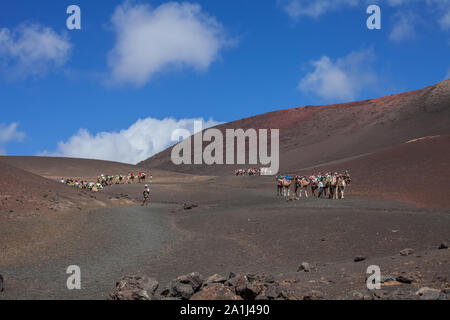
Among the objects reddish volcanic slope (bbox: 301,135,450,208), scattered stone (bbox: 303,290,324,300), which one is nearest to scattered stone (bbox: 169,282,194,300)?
scattered stone (bbox: 303,290,324,300)

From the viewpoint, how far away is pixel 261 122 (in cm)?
13188

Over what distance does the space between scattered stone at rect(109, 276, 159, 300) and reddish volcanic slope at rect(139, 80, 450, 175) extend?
66382mm

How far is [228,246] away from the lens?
18.3 m

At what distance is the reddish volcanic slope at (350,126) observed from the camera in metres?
77.4

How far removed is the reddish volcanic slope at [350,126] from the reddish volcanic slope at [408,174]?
2641 centimetres

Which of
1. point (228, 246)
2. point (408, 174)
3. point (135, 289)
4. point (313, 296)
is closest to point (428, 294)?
point (313, 296)

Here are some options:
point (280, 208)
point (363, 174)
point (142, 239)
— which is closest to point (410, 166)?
point (363, 174)

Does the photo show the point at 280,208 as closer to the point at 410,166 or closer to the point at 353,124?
the point at 410,166

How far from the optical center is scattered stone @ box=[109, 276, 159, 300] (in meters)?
8.69

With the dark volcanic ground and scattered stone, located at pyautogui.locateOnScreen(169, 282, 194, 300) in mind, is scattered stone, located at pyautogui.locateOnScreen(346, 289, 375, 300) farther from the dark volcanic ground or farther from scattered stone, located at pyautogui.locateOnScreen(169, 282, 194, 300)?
scattered stone, located at pyautogui.locateOnScreen(169, 282, 194, 300)

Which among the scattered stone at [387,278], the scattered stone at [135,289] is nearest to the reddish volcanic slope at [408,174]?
the scattered stone at [387,278]

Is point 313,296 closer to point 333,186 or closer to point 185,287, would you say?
point 185,287

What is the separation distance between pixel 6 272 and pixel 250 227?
11822 millimetres

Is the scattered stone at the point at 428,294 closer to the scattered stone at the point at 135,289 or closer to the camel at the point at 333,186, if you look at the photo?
the scattered stone at the point at 135,289
